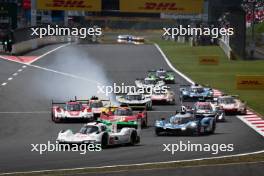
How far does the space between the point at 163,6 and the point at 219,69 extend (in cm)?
1085

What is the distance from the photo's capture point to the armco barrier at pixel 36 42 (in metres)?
94.2

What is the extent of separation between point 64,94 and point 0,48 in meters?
35.3

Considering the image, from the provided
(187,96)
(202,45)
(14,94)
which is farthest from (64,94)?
(202,45)

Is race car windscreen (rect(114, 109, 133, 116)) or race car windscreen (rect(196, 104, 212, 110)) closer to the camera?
race car windscreen (rect(114, 109, 133, 116))

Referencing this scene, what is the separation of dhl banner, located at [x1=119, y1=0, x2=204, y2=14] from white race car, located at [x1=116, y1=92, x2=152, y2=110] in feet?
92.0

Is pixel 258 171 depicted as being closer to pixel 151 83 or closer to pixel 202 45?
pixel 151 83

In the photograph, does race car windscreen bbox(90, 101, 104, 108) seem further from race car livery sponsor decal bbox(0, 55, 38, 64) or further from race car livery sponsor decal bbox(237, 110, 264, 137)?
race car livery sponsor decal bbox(0, 55, 38, 64)

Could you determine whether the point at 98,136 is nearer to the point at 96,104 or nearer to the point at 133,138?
the point at 133,138

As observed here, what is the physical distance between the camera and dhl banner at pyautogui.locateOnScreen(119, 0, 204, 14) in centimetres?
8019

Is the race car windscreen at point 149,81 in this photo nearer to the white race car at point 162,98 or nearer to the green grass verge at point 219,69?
the green grass verge at point 219,69

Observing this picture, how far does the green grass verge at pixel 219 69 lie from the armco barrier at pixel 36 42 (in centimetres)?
1658

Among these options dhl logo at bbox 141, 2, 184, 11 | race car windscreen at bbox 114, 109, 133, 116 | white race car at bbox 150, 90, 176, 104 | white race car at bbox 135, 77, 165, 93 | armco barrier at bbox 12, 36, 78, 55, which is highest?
dhl logo at bbox 141, 2, 184, 11

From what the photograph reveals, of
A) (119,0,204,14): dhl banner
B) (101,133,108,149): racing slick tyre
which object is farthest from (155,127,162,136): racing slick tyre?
(119,0,204,14): dhl banner

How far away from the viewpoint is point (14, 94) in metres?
59.4
